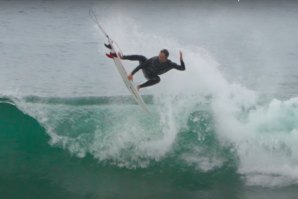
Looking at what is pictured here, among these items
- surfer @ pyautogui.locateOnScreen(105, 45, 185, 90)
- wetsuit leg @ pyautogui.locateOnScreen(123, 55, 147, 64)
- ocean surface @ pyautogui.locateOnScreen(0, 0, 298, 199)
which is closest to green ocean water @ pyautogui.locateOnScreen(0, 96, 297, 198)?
ocean surface @ pyautogui.locateOnScreen(0, 0, 298, 199)

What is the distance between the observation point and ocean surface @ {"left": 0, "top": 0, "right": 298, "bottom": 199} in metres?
10.9

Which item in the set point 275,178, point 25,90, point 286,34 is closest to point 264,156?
point 275,178

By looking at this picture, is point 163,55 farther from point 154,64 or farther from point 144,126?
point 144,126

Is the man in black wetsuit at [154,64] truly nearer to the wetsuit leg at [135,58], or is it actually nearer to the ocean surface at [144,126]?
the wetsuit leg at [135,58]

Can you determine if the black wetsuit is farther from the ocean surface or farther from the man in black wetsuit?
the ocean surface

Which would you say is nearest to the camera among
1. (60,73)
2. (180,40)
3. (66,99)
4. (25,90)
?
(66,99)

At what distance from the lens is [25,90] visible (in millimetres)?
15000

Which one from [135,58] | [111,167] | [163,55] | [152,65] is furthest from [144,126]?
[163,55]

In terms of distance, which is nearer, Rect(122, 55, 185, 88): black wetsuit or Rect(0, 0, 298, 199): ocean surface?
Rect(122, 55, 185, 88): black wetsuit

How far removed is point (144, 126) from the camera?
12344mm

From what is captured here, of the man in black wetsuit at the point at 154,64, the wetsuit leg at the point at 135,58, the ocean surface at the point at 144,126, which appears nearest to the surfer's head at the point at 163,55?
the man in black wetsuit at the point at 154,64

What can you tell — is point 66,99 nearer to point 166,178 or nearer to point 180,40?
point 166,178

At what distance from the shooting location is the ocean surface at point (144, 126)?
35.6 feet

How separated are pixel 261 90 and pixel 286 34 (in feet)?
21.2
